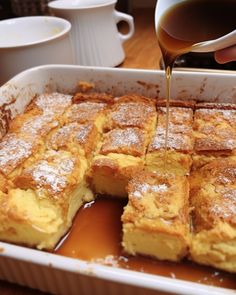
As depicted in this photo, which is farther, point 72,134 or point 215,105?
point 215,105

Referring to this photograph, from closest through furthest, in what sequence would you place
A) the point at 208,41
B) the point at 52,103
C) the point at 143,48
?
the point at 208,41, the point at 52,103, the point at 143,48

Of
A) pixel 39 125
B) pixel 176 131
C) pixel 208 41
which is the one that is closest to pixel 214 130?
pixel 176 131

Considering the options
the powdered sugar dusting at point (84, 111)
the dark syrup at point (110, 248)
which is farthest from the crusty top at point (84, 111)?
the dark syrup at point (110, 248)

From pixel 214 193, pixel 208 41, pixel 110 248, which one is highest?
pixel 208 41

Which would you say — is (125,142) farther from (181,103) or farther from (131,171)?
(181,103)

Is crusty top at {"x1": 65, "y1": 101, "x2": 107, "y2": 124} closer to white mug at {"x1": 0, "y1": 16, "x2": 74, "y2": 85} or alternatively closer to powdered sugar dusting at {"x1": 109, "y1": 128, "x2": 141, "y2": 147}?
powdered sugar dusting at {"x1": 109, "y1": 128, "x2": 141, "y2": 147}

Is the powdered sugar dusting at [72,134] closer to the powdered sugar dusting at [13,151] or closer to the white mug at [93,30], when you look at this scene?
the powdered sugar dusting at [13,151]

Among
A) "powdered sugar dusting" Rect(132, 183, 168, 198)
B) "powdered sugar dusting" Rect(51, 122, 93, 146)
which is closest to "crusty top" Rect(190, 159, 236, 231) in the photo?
"powdered sugar dusting" Rect(132, 183, 168, 198)
